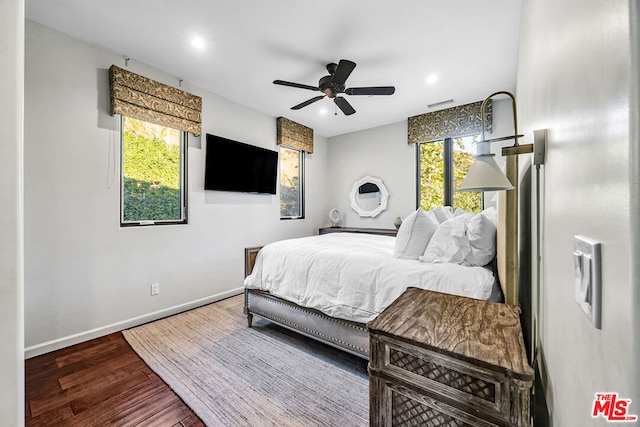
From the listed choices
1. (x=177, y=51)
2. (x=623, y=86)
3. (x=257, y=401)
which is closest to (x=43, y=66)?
(x=177, y=51)

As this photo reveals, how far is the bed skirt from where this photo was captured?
6.61ft

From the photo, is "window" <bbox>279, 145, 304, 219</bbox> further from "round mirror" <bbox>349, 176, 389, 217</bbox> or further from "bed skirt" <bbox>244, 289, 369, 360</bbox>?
"bed skirt" <bbox>244, 289, 369, 360</bbox>

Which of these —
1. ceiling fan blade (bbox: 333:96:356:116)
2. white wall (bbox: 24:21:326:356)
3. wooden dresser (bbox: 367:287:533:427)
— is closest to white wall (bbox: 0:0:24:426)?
wooden dresser (bbox: 367:287:533:427)

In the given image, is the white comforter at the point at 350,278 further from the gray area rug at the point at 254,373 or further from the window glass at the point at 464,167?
the window glass at the point at 464,167

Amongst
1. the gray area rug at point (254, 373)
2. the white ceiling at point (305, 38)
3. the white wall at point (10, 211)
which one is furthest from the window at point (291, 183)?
the white wall at point (10, 211)

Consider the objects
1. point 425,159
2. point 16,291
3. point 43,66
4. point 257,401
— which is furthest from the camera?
point 425,159

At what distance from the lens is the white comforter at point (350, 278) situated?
1.78 metres

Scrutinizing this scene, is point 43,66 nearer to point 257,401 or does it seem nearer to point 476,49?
point 257,401

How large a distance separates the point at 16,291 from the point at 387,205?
453cm

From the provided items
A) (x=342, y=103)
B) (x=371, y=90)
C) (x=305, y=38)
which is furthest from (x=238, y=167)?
(x=371, y=90)

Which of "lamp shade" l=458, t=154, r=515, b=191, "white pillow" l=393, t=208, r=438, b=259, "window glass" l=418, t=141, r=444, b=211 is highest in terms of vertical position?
"window glass" l=418, t=141, r=444, b=211

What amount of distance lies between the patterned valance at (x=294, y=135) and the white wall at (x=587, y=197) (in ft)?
12.9

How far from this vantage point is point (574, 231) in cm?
53

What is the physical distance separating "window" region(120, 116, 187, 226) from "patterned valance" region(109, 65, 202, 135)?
15 centimetres
